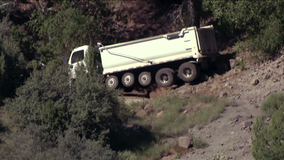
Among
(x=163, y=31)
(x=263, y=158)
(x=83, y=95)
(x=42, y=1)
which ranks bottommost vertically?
(x=263, y=158)

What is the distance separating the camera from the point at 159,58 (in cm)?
1942

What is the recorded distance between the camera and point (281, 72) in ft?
56.8

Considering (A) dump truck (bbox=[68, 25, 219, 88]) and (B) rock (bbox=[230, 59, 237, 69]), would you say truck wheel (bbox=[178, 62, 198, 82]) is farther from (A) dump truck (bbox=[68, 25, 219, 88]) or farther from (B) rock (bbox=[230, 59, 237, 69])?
(B) rock (bbox=[230, 59, 237, 69])

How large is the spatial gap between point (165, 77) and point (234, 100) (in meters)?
3.94

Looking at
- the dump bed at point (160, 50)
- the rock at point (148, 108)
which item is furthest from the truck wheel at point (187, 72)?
the rock at point (148, 108)

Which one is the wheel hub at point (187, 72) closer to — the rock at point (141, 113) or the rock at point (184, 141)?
the rock at point (141, 113)

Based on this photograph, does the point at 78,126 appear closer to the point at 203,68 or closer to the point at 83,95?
the point at 83,95

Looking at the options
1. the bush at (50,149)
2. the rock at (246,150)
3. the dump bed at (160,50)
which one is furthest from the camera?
the dump bed at (160,50)

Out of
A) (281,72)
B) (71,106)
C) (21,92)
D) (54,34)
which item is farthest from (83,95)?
(54,34)

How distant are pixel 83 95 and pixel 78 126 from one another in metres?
1.31

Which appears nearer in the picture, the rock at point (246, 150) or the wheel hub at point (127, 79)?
the rock at point (246, 150)

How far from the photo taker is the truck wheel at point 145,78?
65.2 feet

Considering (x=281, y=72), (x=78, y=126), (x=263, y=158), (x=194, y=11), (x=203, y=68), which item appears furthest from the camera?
(x=194, y=11)

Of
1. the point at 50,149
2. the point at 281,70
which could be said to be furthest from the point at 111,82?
the point at 50,149
